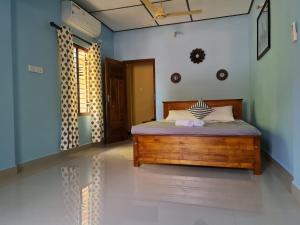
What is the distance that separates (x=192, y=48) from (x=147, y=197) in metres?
4.33

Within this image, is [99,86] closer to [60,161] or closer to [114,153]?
[114,153]

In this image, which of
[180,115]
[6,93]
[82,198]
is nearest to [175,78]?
[180,115]

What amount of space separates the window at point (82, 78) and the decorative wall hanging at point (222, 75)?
10.0 feet

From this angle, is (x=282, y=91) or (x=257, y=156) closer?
(x=282, y=91)

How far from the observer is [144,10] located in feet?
16.0

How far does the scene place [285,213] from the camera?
1815mm

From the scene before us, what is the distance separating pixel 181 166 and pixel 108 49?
3895 mm

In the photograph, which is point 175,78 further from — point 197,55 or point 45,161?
point 45,161

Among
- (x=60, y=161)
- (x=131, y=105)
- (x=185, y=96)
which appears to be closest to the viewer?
(x=60, y=161)

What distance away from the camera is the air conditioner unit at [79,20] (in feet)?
13.7

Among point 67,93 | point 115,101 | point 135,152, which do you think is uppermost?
point 67,93

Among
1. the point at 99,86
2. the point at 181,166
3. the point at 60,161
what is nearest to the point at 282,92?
the point at 181,166

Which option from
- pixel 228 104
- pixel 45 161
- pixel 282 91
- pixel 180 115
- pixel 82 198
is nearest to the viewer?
pixel 82 198

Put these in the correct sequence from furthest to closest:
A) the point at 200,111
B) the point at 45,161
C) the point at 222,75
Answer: the point at 222,75 < the point at 200,111 < the point at 45,161
